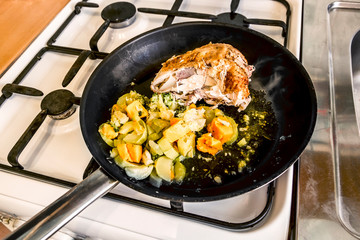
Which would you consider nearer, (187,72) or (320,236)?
(320,236)

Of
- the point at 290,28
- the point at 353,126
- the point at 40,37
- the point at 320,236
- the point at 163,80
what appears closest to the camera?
the point at 320,236

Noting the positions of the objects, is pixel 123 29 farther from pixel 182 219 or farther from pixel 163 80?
pixel 182 219

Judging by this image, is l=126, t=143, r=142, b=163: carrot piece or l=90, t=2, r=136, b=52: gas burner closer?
l=126, t=143, r=142, b=163: carrot piece

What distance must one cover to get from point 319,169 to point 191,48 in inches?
22.0

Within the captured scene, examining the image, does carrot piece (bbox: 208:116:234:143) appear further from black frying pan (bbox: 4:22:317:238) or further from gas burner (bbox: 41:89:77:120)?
gas burner (bbox: 41:89:77:120)

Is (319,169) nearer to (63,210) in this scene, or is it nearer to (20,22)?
(63,210)

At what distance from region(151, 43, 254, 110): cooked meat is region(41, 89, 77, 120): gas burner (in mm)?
259

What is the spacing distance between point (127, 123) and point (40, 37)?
60 centimetres

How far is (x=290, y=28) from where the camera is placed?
1019 millimetres

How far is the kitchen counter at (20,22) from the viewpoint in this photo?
1104mm

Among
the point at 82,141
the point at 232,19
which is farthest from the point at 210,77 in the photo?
the point at 82,141

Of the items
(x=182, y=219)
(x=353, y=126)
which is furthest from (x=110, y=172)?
(x=353, y=126)

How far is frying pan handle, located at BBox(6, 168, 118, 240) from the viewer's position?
0.56 metres

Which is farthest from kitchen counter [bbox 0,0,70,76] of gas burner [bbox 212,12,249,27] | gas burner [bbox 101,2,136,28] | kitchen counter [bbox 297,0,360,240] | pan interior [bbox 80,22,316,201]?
kitchen counter [bbox 297,0,360,240]
